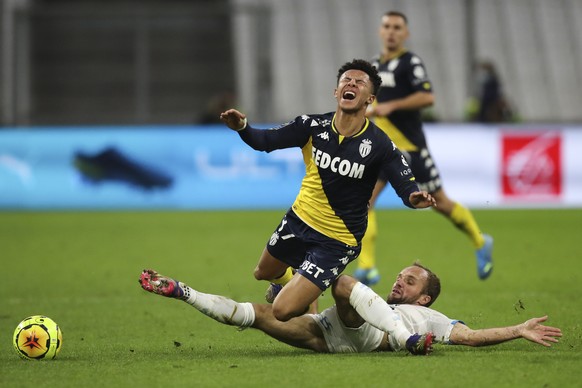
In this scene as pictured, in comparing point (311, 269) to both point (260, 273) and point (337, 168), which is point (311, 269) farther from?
point (260, 273)

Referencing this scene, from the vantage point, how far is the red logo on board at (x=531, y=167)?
16875mm

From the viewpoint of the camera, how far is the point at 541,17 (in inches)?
972

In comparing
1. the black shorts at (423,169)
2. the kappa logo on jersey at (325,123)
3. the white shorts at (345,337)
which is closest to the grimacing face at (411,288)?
the white shorts at (345,337)

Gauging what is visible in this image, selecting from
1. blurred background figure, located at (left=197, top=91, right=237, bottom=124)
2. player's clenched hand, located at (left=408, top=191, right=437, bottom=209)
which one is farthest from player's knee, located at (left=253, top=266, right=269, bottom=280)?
blurred background figure, located at (left=197, top=91, right=237, bottom=124)

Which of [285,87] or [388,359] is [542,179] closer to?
[285,87]

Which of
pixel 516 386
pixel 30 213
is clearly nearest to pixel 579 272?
pixel 516 386

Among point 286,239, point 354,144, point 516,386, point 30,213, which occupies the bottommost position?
point 30,213

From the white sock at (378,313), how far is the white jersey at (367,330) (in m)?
0.27

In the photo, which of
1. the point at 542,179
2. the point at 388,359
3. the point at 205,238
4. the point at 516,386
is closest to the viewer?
the point at 516,386

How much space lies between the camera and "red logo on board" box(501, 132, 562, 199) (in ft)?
55.4

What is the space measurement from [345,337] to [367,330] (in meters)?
0.14

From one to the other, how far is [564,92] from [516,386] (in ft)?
63.3

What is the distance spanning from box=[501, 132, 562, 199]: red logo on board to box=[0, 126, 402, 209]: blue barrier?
191 centimetres

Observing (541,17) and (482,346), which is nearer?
(482,346)
